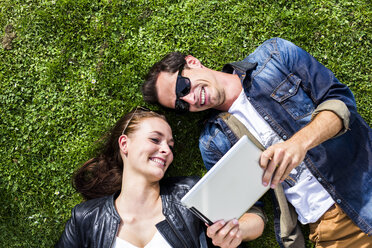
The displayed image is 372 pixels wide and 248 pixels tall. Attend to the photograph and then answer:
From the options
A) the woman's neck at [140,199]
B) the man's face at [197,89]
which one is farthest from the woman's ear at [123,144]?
the man's face at [197,89]

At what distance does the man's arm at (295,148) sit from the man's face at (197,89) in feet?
3.45

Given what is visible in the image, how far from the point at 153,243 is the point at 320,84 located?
2.42 m

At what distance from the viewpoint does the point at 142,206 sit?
13.0ft

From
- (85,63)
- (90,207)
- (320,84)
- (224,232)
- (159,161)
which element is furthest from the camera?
(85,63)

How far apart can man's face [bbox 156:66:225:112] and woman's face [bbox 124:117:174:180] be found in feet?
1.06

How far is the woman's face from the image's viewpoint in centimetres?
385

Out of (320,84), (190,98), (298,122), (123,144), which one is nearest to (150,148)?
(123,144)

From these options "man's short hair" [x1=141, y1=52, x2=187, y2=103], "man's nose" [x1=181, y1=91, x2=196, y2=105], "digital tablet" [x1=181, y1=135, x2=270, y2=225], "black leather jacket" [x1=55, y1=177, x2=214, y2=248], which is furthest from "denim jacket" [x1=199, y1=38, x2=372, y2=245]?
"black leather jacket" [x1=55, y1=177, x2=214, y2=248]

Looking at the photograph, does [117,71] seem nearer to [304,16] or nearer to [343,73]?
[304,16]

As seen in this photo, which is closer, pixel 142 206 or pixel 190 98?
pixel 190 98

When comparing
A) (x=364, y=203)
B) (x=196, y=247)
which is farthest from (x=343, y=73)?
(x=196, y=247)

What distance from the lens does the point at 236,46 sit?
471 cm

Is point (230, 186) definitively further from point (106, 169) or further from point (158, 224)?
point (106, 169)

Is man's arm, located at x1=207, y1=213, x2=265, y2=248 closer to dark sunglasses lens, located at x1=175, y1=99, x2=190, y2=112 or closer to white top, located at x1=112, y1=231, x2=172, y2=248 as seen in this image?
white top, located at x1=112, y1=231, x2=172, y2=248
